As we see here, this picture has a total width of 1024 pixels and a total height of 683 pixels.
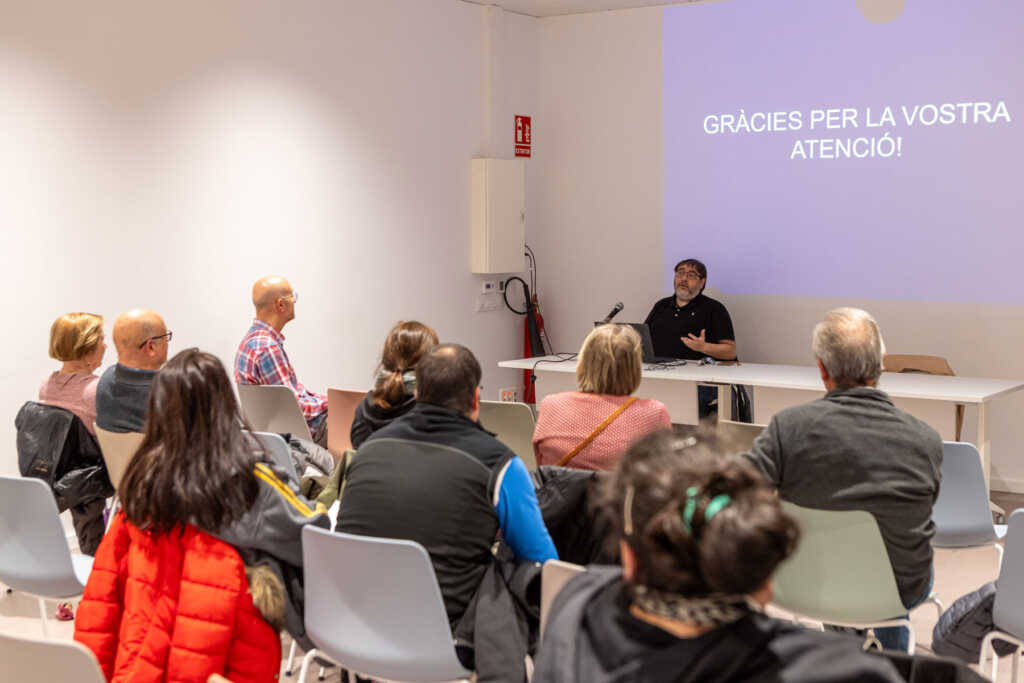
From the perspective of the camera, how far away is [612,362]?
304cm

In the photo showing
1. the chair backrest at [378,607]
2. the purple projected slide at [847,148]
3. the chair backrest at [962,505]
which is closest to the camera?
the chair backrest at [378,607]

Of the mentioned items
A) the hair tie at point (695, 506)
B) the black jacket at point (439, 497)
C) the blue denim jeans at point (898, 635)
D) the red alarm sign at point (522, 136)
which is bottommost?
the blue denim jeans at point (898, 635)

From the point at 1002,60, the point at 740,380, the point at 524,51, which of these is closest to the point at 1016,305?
the point at 1002,60

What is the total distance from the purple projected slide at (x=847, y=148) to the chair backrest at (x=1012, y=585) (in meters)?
3.94

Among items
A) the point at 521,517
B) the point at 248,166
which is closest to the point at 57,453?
the point at 521,517

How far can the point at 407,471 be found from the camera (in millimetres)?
2434

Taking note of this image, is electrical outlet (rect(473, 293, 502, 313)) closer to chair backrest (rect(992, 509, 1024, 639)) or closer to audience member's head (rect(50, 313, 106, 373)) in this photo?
audience member's head (rect(50, 313, 106, 373))

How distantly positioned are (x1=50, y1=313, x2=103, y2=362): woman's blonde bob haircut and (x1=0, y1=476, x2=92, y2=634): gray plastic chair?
107 cm

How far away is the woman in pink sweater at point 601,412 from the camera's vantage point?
2973 mm

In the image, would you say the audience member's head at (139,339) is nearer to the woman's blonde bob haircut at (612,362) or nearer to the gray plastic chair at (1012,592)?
the woman's blonde bob haircut at (612,362)

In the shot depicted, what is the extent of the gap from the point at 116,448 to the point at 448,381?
1.54m

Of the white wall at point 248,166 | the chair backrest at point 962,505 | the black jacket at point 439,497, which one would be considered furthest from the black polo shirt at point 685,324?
the black jacket at point 439,497

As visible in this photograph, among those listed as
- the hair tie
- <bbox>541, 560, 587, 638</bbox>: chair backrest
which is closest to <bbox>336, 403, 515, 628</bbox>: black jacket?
<bbox>541, 560, 587, 638</bbox>: chair backrest

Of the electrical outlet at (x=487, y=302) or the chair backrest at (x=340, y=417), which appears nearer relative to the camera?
the chair backrest at (x=340, y=417)
